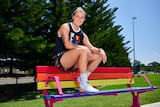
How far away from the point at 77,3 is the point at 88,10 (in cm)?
101

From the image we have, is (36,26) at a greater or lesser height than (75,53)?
greater

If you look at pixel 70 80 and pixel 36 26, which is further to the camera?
pixel 36 26

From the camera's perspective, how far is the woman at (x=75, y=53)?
13.2 feet

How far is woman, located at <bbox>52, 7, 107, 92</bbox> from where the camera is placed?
4023 millimetres

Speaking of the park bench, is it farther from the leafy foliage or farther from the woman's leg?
the leafy foliage

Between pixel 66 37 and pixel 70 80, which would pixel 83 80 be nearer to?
pixel 70 80

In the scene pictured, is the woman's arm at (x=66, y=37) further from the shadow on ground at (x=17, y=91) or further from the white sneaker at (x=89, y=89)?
the shadow on ground at (x=17, y=91)

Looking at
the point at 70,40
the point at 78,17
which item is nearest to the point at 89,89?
the point at 70,40

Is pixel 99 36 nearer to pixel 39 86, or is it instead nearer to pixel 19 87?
pixel 19 87

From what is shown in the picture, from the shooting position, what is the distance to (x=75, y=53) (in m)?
4.02

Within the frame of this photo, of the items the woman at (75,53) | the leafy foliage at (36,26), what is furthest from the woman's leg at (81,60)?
the leafy foliage at (36,26)

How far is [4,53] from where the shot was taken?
15.8m

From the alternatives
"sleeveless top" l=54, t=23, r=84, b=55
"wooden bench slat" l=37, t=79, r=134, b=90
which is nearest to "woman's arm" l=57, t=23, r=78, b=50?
"sleeveless top" l=54, t=23, r=84, b=55

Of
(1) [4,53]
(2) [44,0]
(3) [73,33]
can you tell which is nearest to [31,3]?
(2) [44,0]
